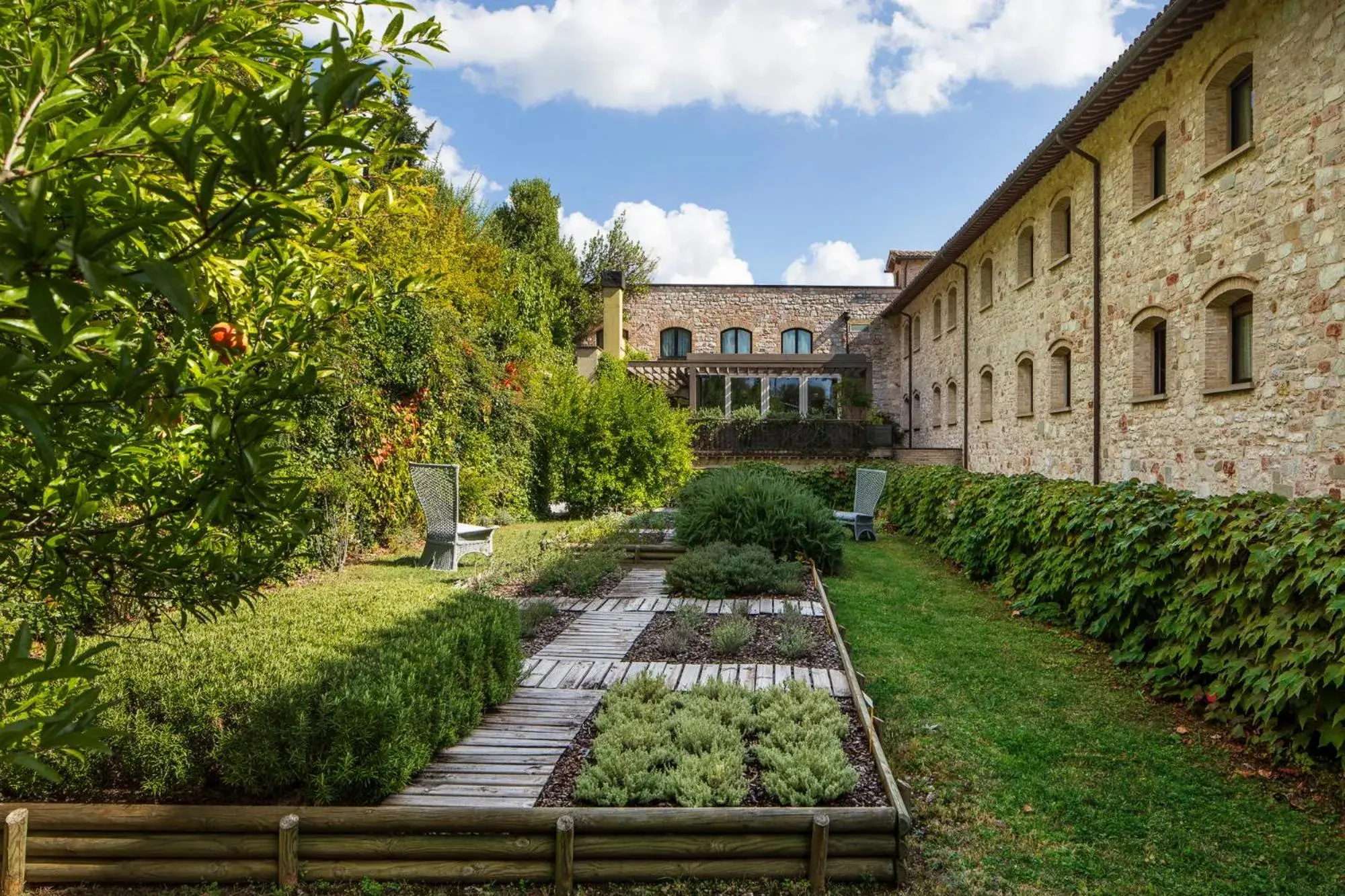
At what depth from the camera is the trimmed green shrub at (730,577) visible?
710 cm

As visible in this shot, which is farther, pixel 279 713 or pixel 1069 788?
pixel 1069 788

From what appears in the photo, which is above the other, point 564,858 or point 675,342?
point 675,342

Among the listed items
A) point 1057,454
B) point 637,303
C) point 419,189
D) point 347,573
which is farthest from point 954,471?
point 637,303

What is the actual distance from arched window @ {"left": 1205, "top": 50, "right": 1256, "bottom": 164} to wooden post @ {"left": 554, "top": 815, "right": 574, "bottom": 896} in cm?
977

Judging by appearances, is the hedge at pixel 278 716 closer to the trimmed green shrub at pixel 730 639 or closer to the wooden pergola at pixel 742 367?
the trimmed green shrub at pixel 730 639

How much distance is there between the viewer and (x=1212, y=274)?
27.1 feet

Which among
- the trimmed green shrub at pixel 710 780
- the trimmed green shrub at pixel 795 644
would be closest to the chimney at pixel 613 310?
the trimmed green shrub at pixel 795 644

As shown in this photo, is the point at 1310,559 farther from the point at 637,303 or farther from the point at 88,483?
the point at 637,303

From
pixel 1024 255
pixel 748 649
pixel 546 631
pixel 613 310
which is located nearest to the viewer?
pixel 748 649

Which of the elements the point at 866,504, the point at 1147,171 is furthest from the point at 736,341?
the point at 1147,171

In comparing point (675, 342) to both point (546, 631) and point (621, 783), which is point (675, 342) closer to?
point (546, 631)

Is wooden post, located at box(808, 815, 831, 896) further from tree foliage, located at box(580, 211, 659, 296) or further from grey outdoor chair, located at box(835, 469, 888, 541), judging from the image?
tree foliage, located at box(580, 211, 659, 296)

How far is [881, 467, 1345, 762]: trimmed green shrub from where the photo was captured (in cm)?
339

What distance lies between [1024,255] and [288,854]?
14.9 meters
